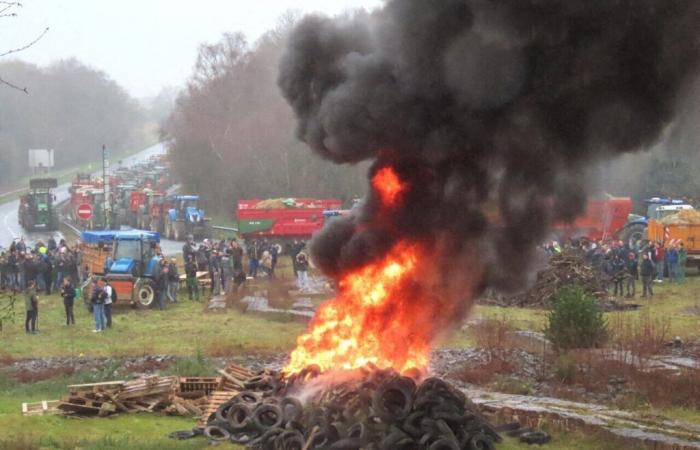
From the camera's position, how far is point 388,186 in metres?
15.1

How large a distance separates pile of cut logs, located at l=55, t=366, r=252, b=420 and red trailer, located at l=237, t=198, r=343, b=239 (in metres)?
24.3

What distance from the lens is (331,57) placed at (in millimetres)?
15711

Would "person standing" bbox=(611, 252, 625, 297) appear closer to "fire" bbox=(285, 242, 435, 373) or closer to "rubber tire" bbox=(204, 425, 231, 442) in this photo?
"fire" bbox=(285, 242, 435, 373)

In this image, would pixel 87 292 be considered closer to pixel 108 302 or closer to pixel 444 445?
pixel 108 302

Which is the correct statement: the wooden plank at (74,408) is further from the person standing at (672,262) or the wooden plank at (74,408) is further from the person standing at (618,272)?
the person standing at (672,262)

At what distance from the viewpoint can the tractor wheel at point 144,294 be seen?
3128 centimetres

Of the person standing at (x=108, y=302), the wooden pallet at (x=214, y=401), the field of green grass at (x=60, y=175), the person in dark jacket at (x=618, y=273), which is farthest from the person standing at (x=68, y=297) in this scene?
the field of green grass at (x=60, y=175)

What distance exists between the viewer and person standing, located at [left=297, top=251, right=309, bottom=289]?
33.0m

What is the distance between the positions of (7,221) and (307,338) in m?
53.9

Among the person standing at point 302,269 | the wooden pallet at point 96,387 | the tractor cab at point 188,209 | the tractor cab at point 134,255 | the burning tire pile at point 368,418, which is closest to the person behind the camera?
the burning tire pile at point 368,418

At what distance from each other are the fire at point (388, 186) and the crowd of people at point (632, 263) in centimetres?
1835

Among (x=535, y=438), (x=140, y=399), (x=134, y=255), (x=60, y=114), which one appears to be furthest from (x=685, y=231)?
(x=60, y=114)

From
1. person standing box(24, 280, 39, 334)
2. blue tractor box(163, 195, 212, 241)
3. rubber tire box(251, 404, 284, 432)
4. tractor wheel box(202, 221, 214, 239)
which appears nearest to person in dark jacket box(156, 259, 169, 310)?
person standing box(24, 280, 39, 334)

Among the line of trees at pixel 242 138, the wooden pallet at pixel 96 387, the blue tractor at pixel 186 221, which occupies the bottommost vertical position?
the wooden pallet at pixel 96 387
